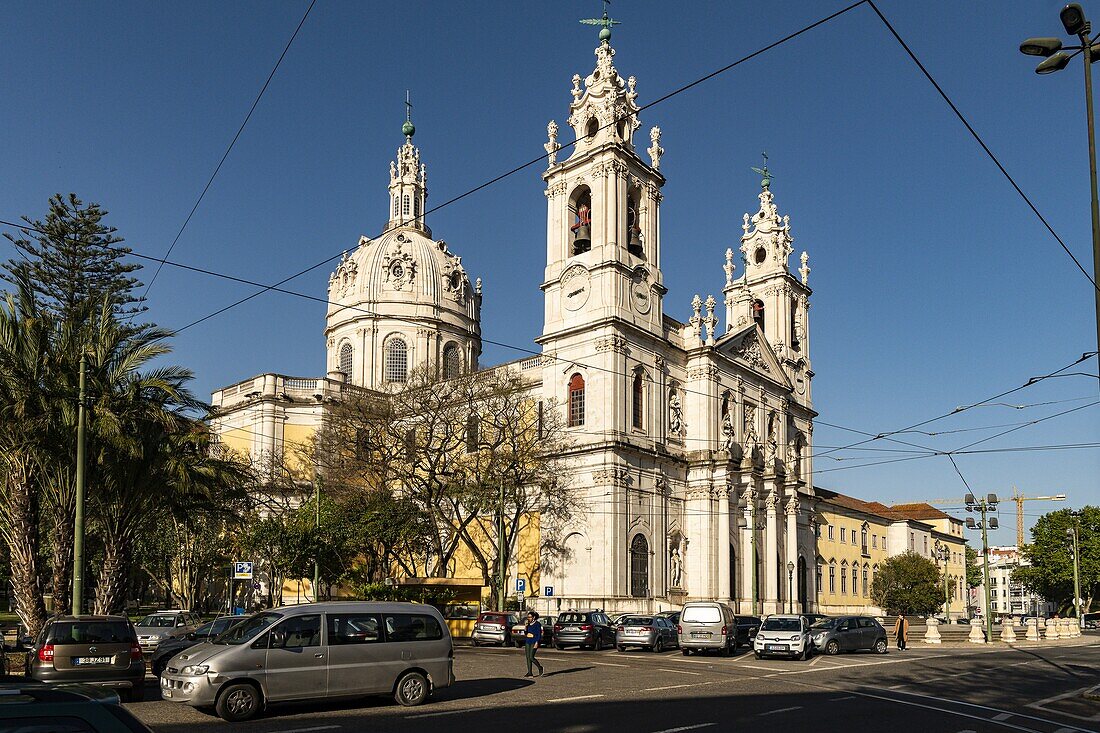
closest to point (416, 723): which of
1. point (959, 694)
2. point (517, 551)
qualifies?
point (959, 694)

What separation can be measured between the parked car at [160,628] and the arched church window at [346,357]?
42.5 metres

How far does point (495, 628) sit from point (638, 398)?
783 inches

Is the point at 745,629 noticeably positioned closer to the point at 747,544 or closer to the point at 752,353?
the point at 747,544

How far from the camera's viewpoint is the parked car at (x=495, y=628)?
1423 inches

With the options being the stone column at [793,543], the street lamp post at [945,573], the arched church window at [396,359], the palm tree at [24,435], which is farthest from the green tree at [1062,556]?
the palm tree at [24,435]

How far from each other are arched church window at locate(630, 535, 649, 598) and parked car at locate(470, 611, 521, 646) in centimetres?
1455

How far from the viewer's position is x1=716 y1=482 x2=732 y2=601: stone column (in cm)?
5516

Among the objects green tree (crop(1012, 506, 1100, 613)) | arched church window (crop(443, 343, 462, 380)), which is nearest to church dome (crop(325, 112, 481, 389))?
arched church window (crop(443, 343, 462, 380))

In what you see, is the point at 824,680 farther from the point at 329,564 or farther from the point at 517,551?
the point at 517,551

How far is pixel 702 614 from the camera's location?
1291 inches

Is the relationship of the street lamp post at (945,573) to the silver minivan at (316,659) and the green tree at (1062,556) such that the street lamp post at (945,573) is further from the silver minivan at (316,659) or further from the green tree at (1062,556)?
the silver minivan at (316,659)

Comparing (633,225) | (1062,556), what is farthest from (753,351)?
(1062,556)

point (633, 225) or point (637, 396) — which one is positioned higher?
point (633, 225)

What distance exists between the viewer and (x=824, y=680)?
22406 mm
